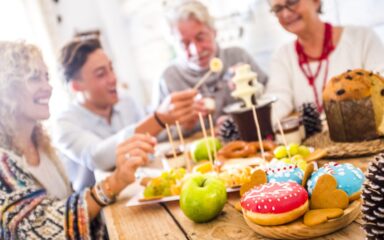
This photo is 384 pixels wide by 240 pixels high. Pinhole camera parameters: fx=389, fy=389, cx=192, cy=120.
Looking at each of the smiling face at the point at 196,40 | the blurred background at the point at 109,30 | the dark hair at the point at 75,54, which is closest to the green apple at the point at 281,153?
the smiling face at the point at 196,40

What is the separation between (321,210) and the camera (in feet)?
2.04

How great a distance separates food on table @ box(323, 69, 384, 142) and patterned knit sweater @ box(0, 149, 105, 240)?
0.70 meters

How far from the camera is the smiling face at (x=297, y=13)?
82cm

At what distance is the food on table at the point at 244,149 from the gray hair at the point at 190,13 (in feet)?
3.09

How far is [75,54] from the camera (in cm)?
183

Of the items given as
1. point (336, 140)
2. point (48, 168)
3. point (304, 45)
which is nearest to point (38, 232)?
point (48, 168)

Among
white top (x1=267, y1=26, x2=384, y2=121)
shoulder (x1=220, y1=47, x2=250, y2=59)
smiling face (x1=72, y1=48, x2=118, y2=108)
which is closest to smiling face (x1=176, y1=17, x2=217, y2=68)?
shoulder (x1=220, y1=47, x2=250, y2=59)

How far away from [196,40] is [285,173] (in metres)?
1.31

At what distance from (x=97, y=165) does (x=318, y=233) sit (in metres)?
1.03

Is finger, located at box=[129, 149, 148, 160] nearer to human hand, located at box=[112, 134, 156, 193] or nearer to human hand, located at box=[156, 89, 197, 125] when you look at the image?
human hand, located at box=[112, 134, 156, 193]

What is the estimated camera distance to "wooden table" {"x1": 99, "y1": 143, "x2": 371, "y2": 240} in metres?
0.68

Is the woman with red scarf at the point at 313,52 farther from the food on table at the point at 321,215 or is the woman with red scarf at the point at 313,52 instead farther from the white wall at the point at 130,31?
the white wall at the point at 130,31

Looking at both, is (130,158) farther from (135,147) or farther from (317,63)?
(317,63)

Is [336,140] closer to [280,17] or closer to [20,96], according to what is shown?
[280,17]
